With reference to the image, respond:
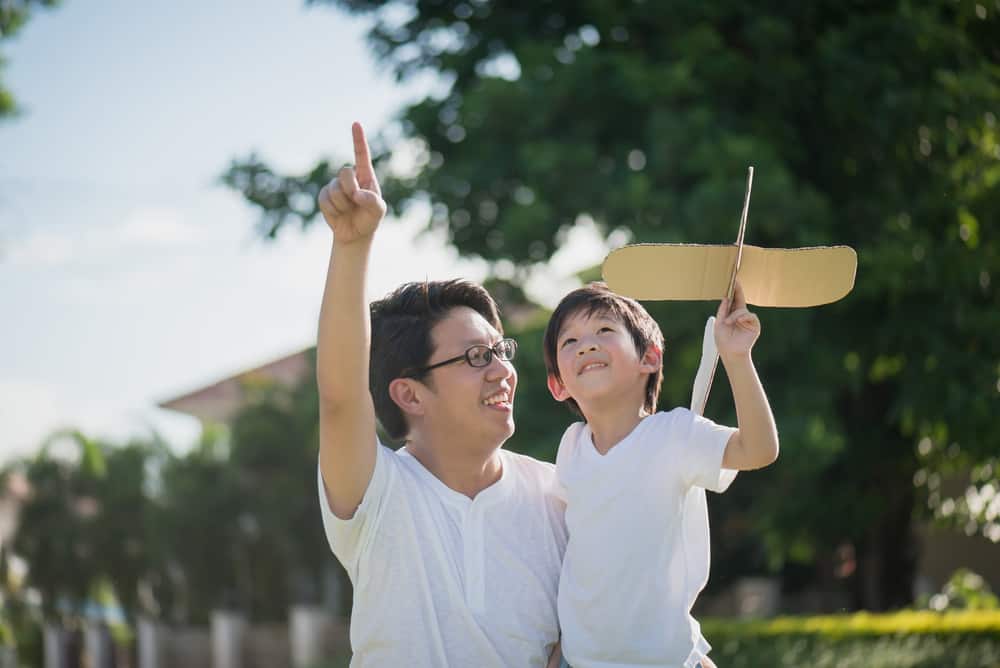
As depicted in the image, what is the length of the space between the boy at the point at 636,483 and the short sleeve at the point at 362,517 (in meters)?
0.41

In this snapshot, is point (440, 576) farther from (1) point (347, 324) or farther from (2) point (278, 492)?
(2) point (278, 492)

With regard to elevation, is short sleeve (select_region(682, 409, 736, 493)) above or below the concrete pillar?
above

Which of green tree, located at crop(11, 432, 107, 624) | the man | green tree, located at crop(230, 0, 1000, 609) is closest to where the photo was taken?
the man

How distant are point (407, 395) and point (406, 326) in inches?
6.3

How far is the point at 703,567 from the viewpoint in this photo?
2664 millimetres

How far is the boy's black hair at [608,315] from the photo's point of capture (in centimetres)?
276

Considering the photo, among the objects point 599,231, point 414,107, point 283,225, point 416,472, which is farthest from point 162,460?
point 416,472

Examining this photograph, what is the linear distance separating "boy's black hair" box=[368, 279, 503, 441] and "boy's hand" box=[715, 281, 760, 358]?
2.10 ft

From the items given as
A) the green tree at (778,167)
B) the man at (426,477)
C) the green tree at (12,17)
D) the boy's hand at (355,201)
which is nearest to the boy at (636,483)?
the man at (426,477)

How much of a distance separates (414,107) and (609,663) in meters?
9.24

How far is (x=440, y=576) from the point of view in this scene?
2.67 meters

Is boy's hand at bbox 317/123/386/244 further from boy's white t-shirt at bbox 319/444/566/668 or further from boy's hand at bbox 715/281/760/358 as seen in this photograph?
boy's hand at bbox 715/281/760/358

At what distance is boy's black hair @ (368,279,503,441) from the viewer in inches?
115

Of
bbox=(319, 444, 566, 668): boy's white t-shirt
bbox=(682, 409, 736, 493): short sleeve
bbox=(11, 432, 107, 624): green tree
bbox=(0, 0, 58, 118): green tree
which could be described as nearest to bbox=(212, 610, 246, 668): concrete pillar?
bbox=(11, 432, 107, 624): green tree
